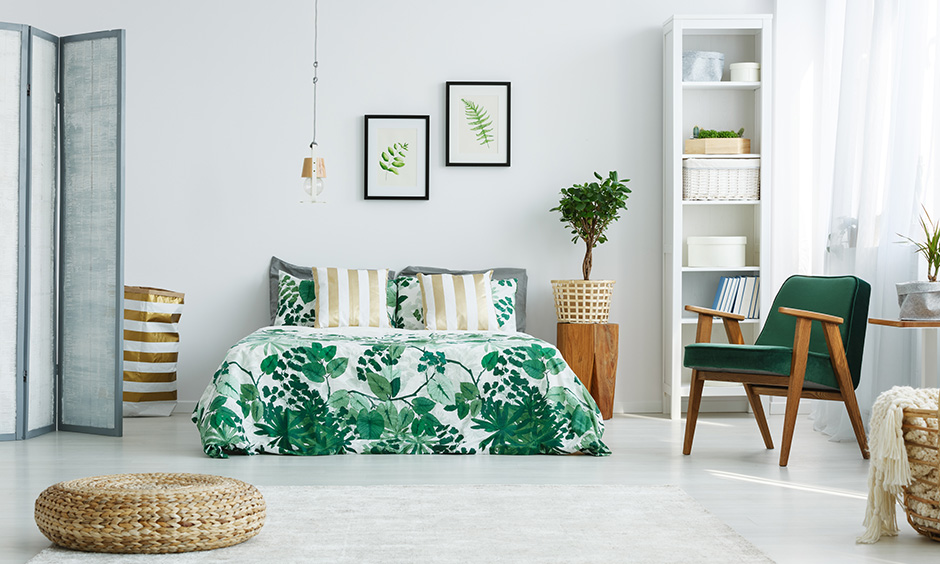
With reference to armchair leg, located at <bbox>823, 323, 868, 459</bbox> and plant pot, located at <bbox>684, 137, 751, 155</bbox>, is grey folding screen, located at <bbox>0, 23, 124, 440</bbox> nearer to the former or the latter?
plant pot, located at <bbox>684, 137, 751, 155</bbox>

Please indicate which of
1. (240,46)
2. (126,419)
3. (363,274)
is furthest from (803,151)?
(126,419)

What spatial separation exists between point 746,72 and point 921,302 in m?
2.05

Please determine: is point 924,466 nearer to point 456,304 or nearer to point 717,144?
point 456,304

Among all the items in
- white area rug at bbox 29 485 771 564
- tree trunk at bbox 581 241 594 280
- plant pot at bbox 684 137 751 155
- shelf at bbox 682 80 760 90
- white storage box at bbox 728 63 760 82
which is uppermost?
white storage box at bbox 728 63 760 82

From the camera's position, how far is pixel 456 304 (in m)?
4.93

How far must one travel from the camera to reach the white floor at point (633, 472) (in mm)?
2684

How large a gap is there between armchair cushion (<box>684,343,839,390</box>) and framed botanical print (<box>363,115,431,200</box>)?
2.15 metres

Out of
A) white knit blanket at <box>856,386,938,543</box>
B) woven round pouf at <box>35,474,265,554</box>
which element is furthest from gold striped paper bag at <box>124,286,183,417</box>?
white knit blanket at <box>856,386,938,543</box>

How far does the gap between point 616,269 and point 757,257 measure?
0.85 metres

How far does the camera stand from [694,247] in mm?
5281

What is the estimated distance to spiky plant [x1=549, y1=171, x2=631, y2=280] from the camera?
201 inches

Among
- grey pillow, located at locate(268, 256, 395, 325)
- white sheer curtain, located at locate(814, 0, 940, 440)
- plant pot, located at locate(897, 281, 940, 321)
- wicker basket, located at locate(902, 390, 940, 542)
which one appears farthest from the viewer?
grey pillow, located at locate(268, 256, 395, 325)

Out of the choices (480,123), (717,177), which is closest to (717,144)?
(717,177)

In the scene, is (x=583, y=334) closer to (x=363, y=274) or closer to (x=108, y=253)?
(x=363, y=274)
